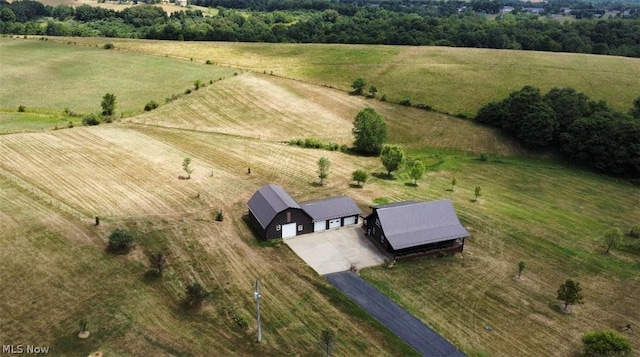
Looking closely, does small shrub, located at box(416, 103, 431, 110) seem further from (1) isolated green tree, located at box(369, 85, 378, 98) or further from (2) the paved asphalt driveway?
(2) the paved asphalt driveway

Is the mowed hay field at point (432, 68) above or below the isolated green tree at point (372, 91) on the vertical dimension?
above

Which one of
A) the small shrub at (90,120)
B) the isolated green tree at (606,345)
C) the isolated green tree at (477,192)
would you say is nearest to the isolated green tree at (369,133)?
the isolated green tree at (477,192)

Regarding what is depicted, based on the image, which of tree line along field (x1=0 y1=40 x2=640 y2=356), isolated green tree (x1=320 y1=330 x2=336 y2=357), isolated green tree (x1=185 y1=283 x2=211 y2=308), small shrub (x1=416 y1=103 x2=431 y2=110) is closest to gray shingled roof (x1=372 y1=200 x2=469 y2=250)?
tree line along field (x1=0 y1=40 x2=640 y2=356)

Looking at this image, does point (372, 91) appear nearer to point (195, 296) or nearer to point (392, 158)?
point (392, 158)

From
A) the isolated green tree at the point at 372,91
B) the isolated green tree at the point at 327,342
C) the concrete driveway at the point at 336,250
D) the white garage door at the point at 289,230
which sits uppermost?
the isolated green tree at the point at 372,91

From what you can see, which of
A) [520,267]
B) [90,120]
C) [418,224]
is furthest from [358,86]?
[520,267]

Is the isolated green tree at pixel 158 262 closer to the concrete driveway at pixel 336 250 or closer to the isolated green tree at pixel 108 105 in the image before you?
the concrete driveway at pixel 336 250

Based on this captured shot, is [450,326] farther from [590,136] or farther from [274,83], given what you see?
[274,83]
